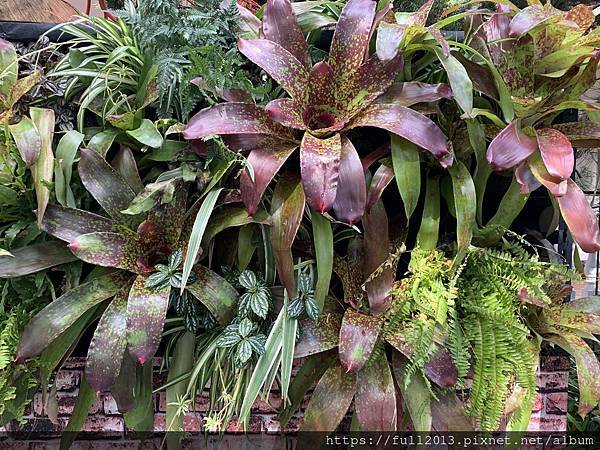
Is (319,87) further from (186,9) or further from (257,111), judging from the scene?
(186,9)

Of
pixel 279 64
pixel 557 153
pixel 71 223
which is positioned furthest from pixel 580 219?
pixel 71 223

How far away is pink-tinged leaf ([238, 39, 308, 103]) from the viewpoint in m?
0.95

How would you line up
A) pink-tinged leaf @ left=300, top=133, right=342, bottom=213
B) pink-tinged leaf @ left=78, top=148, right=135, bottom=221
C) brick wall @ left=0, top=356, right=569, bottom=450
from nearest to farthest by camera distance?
pink-tinged leaf @ left=300, top=133, right=342, bottom=213 < pink-tinged leaf @ left=78, top=148, right=135, bottom=221 < brick wall @ left=0, top=356, right=569, bottom=450

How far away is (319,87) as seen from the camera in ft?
3.29

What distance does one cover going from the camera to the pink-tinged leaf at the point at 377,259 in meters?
0.98

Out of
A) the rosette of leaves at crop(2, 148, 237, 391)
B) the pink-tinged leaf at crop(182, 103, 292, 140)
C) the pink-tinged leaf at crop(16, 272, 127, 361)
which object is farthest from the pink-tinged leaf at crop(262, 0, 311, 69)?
the pink-tinged leaf at crop(16, 272, 127, 361)

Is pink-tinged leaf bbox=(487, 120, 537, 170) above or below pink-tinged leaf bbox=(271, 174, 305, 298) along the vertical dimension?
above

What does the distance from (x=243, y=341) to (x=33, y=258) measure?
0.45 meters

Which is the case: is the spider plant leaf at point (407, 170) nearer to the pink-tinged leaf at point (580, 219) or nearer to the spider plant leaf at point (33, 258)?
the pink-tinged leaf at point (580, 219)

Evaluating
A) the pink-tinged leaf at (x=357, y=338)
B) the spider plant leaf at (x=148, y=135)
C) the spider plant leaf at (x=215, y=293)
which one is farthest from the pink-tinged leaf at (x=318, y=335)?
the spider plant leaf at (x=148, y=135)

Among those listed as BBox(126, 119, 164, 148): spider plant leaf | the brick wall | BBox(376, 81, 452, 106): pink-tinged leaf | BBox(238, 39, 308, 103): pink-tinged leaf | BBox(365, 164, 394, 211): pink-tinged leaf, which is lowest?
the brick wall

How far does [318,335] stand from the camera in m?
1.00

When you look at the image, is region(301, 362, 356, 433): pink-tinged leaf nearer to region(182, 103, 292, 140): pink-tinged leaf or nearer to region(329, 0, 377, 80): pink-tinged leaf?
region(182, 103, 292, 140): pink-tinged leaf

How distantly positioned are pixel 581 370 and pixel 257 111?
82 cm
